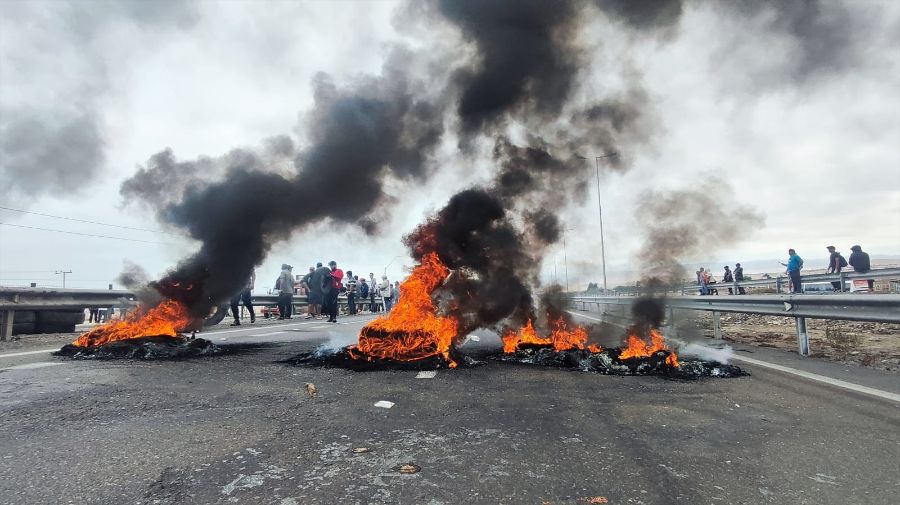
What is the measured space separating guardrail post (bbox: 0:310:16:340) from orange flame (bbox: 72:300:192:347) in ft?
8.10

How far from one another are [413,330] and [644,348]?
115 inches

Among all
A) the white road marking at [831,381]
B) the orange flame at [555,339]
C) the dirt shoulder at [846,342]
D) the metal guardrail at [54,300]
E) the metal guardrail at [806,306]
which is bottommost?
the dirt shoulder at [846,342]

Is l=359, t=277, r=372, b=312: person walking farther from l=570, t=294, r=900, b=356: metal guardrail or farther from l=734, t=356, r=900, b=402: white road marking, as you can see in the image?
l=734, t=356, r=900, b=402: white road marking

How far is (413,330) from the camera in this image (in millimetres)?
6527

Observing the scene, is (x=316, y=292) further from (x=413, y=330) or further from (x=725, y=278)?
(x=725, y=278)

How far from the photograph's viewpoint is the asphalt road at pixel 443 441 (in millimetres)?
2283

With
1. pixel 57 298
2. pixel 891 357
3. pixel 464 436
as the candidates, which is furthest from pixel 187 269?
pixel 891 357

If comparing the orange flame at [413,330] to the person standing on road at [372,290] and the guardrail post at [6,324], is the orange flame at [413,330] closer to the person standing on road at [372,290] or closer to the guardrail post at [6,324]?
the guardrail post at [6,324]

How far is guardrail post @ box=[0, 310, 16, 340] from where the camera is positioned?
9055 millimetres

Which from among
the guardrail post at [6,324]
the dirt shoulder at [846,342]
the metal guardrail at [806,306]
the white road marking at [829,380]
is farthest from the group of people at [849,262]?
the guardrail post at [6,324]

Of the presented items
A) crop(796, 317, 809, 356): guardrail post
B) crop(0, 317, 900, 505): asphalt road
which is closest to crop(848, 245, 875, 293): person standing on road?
crop(796, 317, 809, 356): guardrail post

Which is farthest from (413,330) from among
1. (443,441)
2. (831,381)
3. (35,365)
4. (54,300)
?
(54,300)

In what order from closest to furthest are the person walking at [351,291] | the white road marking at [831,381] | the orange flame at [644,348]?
the white road marking at [831,381] → the orange flame at [644,348] → the person walking at [351,291]

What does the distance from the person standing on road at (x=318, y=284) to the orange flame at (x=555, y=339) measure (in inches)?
415
